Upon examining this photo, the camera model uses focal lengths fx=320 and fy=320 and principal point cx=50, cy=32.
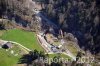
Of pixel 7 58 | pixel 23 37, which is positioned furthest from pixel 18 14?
pixel 7 58

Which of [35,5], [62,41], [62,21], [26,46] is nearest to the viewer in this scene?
[26,46]

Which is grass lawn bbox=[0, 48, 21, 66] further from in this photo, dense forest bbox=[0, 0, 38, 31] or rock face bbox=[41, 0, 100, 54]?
rock face bbox=[41, 0, 100, 54]

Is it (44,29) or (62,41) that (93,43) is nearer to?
(62,41)

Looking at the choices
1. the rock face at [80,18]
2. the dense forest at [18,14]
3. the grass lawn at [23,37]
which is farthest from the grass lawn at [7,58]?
the rock face at [80,18]

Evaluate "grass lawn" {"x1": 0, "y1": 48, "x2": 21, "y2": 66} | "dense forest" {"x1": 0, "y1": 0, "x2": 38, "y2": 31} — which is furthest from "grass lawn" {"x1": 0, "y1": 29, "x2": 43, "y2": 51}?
"grass lawn" {"x1": 0, "y1": 48, "x2": 21, "y2": 66}

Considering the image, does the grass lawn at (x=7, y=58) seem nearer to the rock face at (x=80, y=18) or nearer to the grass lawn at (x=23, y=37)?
the grass lawn at (x=23, y=37)

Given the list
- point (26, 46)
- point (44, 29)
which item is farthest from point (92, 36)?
point (26, 46)
